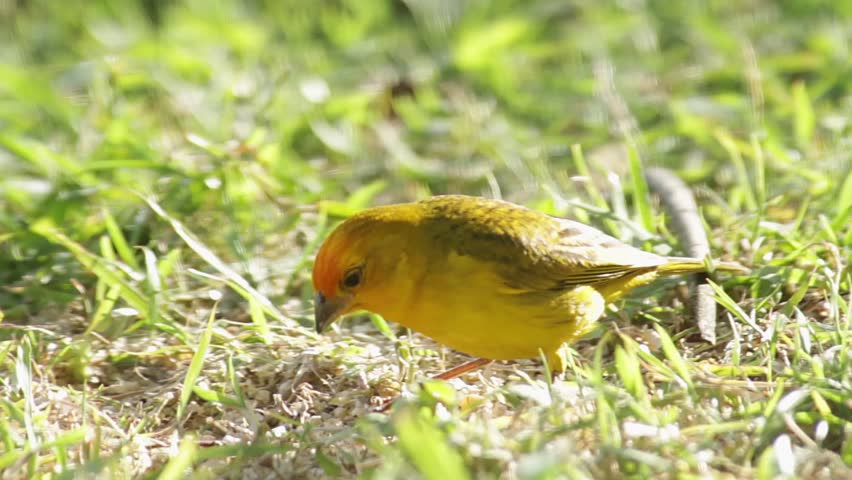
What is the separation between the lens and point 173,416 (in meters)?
3.67

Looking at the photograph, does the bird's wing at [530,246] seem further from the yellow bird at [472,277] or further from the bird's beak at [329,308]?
the bird's beak at [329,308]

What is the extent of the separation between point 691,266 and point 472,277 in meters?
0.85

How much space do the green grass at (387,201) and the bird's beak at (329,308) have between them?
0.23 m

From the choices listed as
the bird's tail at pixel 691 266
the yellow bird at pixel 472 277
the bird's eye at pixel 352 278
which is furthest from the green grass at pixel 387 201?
the bird's eye at pixel 352 278

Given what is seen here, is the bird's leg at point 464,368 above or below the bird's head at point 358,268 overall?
below

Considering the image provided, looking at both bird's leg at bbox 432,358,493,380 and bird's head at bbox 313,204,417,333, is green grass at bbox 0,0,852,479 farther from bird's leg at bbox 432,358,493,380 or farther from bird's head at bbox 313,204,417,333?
bird's head at bbox 313,204,417,333

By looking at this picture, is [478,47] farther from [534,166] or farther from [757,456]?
[757,456]

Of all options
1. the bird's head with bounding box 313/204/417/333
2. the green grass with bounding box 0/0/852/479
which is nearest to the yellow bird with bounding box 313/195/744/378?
the bird's head with bounding box 313/204/417/333

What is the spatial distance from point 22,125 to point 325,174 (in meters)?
1.57

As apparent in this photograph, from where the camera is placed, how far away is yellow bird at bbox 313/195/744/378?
3.60 meters

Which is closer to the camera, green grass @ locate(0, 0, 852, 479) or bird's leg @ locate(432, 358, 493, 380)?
green grass @ locate(0, 0, 852, 479)

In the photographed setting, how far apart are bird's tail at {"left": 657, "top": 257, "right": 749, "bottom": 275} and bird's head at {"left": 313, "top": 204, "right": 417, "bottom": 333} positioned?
94cm

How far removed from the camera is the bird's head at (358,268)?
363 cm

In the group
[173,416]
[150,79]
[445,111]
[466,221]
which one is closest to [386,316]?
[466,221]
